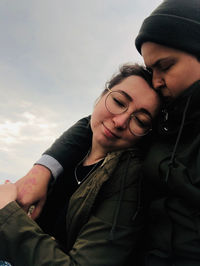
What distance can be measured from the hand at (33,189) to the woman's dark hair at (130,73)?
42.4 inches

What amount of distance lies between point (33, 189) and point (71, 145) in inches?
26.7

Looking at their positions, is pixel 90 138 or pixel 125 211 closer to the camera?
pixel 125 211

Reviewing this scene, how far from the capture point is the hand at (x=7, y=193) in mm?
1622

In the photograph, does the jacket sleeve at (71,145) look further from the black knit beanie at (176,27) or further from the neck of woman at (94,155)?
the black knit beanie at (176,27)

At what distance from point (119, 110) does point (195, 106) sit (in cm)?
64

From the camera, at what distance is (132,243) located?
1.57m

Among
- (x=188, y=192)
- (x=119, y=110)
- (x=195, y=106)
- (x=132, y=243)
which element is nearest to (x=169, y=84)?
(x=195, y=106)

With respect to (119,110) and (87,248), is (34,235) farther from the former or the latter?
(119,110)

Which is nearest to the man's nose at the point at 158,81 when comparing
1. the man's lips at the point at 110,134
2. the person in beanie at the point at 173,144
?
the person in beanie at the point at 173,144

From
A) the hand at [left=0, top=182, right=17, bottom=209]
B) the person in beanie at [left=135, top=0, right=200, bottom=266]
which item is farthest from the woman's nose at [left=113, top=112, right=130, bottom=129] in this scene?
the hand at [left=0, top=182, right=17, bottom=209]

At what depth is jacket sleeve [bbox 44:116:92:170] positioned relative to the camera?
7.47ft

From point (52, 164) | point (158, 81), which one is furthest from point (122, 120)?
point (52, 164)

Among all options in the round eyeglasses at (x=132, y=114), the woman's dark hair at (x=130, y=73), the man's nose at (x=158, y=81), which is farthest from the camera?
the woman's dark hair at (x=130, y=73)

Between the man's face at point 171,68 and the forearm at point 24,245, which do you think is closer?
the forearm at point 24,245
